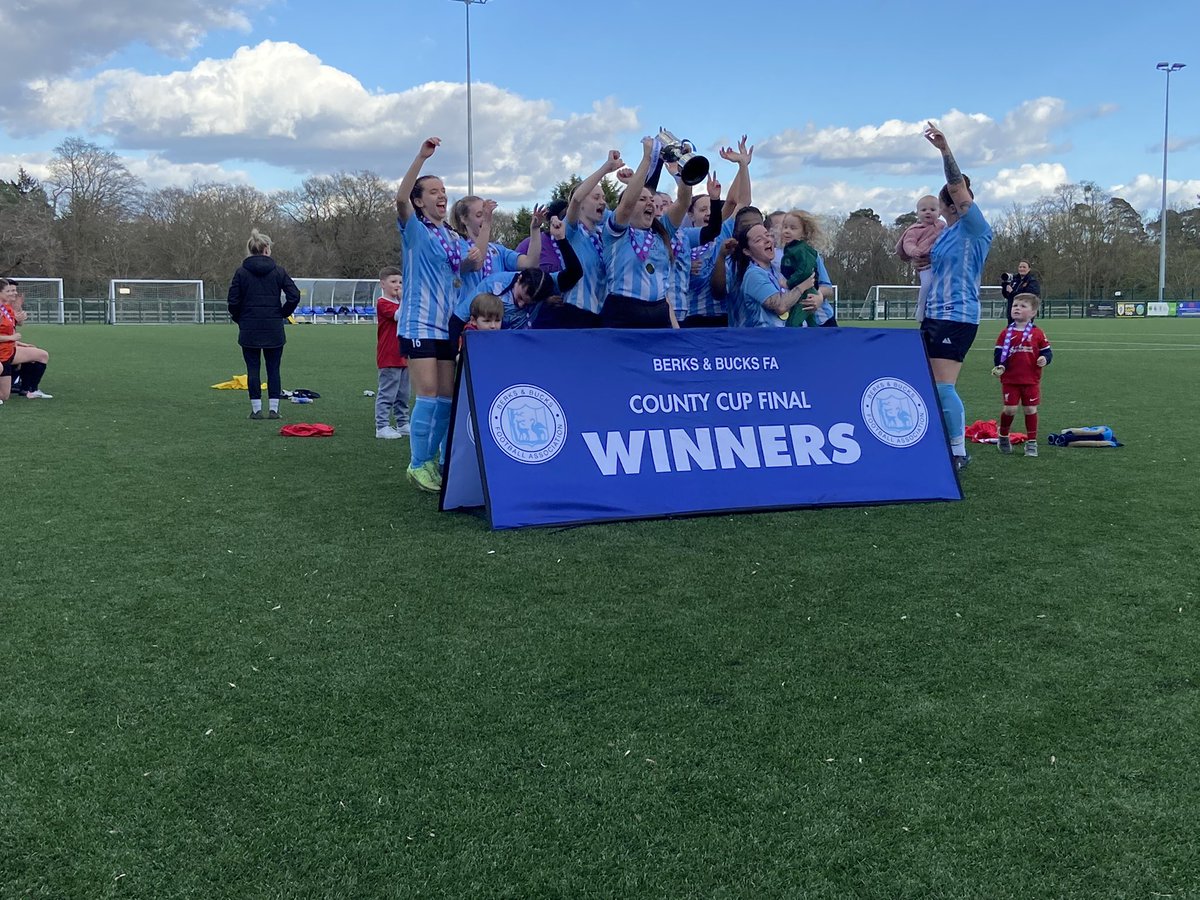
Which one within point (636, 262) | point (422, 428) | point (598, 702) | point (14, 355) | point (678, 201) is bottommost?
point (598, 702)

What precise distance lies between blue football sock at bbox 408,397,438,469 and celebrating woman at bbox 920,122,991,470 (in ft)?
11.0

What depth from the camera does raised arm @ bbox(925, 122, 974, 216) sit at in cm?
568

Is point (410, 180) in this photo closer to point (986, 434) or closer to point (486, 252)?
point (486, 252)

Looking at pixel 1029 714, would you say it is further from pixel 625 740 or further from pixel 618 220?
pixel 618 220

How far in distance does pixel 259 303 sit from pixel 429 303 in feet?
14.4

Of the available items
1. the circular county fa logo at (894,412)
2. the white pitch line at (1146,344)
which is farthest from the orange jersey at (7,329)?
the white pitch line at (1146,344)

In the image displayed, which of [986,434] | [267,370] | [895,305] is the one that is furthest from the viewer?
[895,305]

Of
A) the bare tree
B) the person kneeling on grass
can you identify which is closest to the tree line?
the bare tree

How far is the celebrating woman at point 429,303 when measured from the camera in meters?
5.89

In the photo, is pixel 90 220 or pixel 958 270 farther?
pixel 90 220

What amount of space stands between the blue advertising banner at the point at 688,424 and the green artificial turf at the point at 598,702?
0.72 ft

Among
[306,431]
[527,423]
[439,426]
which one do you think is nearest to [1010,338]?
[527,423]

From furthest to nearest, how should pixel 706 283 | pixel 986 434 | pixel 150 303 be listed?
pixel 150 303 < pixel 986 434 < pixel 706 283

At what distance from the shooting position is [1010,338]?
24.4 ft
